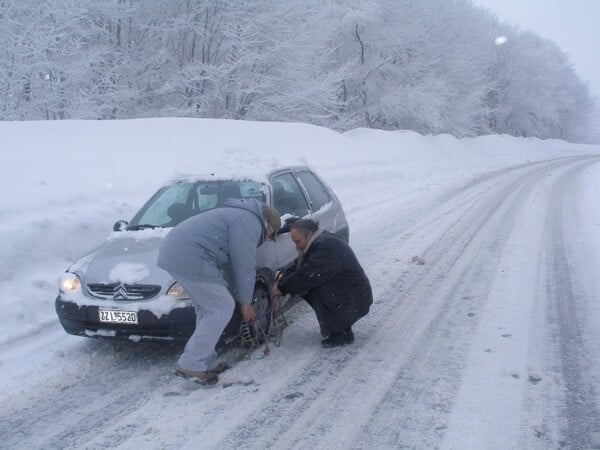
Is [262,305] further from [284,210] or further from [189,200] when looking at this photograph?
[189,200]

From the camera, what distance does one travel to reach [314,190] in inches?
278

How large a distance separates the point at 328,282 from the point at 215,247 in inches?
50.8

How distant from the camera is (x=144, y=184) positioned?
10.3 meters

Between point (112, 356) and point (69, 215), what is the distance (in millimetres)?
3754

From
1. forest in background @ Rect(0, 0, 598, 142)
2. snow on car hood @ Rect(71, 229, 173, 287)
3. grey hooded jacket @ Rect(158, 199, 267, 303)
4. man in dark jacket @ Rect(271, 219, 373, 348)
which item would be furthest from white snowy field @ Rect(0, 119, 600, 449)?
forest in background @ Rect(0, 0, 598, 142)

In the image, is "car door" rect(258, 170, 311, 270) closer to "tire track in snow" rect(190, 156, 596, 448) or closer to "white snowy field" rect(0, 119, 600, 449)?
"white snowy field" rect(0, 119, 600, 449)

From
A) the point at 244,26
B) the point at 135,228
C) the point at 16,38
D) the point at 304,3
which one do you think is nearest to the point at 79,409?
the point at 135,228

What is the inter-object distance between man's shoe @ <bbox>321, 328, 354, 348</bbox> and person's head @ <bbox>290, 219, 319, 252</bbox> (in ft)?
2.91

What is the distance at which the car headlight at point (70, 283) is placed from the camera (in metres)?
4.63

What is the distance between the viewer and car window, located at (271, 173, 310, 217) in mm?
5961

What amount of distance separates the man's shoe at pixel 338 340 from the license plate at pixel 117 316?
5.66ft

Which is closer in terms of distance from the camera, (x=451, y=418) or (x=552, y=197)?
(x=451, y=418)

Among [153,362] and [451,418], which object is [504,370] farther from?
[153,362]

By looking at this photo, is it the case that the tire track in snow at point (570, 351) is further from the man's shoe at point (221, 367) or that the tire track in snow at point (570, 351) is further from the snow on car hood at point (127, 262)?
the snow on car hood at point (127, 262)
